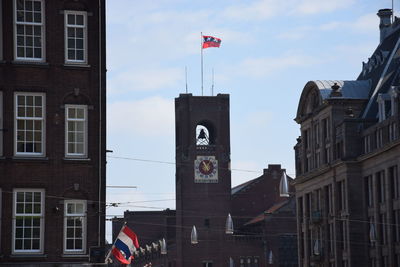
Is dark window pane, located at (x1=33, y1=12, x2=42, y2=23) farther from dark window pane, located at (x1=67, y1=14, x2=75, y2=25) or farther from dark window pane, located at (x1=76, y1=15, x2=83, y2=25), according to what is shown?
dark window pane, located at (x1=76, y1=15, x2=83, y2=25)

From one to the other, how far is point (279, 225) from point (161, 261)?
25.2 m

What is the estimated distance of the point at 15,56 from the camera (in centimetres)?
4862

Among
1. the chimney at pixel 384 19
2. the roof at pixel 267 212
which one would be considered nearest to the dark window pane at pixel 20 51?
the chimney at pixel 384 19

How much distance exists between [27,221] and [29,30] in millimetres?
8298

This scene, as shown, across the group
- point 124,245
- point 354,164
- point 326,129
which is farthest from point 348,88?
point 124,245

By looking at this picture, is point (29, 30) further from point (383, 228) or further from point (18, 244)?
point (383, 228)

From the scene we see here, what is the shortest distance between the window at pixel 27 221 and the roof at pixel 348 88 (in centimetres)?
4467

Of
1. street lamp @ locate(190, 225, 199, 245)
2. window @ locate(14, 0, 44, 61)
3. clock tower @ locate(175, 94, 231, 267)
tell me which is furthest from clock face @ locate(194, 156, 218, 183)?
window @ locate(14, 0, 44, 61)

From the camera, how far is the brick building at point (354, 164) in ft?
260

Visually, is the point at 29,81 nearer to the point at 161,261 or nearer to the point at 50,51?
the point at 50,51

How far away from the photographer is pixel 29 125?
48406 mm

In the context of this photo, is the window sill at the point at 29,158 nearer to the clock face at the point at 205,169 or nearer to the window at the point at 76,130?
the window at the point at 76,130

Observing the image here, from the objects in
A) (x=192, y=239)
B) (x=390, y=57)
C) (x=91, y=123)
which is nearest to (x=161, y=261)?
(x=192, y=239)

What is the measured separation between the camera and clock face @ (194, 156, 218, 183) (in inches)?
5620
